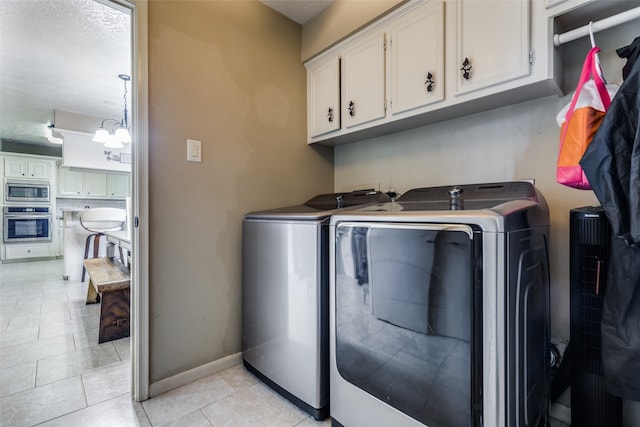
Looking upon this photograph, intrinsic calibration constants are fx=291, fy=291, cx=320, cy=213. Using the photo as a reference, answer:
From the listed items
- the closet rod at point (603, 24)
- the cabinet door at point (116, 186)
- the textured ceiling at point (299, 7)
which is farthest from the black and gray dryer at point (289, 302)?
the cabinet door at point (116, 186)

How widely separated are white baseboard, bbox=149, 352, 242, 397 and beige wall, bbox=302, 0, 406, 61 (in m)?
2.16

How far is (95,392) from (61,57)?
9.61 ft

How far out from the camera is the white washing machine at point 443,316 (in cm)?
85

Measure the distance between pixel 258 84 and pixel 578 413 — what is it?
234cm

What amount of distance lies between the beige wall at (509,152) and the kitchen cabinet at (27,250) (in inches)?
291

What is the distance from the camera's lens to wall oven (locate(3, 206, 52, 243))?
5.74 meters

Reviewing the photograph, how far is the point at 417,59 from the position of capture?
1.53 meters

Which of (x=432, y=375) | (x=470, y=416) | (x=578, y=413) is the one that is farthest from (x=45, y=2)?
(x=578, y=413)

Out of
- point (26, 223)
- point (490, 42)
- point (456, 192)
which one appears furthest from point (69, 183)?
point (490, 42)

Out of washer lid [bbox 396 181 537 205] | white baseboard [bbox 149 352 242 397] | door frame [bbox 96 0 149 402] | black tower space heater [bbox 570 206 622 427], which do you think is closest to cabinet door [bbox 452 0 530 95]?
washer lid [bbox 396 181 537 205]

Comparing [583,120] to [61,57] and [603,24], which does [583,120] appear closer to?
[603,24]

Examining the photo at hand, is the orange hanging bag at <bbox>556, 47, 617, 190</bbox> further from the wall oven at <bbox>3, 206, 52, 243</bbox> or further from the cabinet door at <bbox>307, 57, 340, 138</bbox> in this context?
the wall oven at <bbox>3, 206, 52, 243</bbox>

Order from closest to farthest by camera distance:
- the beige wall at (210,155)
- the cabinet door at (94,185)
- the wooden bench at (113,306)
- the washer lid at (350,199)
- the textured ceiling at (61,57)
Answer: the beige wall at (210,155) < the washer lid at (350,199) < the textured ceiling at (61,57) < the wooden bench at (113,306) < the cabinet door at (94,185)

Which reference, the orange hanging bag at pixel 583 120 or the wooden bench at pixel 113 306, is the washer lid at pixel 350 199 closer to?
the orange hanging bag at pixel 583 120
